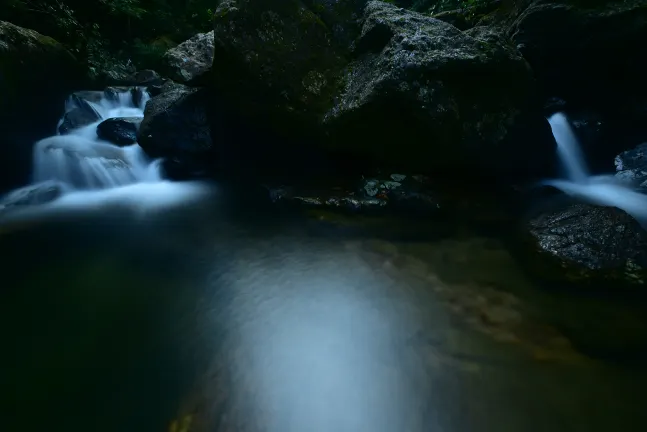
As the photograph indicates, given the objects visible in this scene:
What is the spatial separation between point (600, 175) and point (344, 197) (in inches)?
213

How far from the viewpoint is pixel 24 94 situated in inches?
282

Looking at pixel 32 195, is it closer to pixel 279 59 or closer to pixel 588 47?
pixel 279 59

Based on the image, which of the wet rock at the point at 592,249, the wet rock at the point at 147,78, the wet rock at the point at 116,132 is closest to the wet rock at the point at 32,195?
the wet rock at the point at 116,132

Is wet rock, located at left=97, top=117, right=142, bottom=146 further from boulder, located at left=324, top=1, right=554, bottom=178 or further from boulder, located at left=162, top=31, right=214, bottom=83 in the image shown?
boulder, located at left=324, top=1, right=554, bottom=178

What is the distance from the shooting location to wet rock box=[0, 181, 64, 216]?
19.9 ft

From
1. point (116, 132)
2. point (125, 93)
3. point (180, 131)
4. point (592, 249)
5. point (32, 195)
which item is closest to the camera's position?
point (592, 249)

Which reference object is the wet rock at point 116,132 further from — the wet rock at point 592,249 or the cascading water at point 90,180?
the wet rock at point 592,249

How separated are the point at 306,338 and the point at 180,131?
6.21 m

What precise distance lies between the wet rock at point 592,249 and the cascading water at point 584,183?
1.95m

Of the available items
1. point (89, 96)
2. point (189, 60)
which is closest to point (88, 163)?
point (89, 96)

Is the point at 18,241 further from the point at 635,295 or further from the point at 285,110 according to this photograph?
the point at 635,295

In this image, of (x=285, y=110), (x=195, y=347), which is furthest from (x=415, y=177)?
(x=195, y=347)

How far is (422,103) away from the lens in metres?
5.54

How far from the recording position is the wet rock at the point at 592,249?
12.2ft
